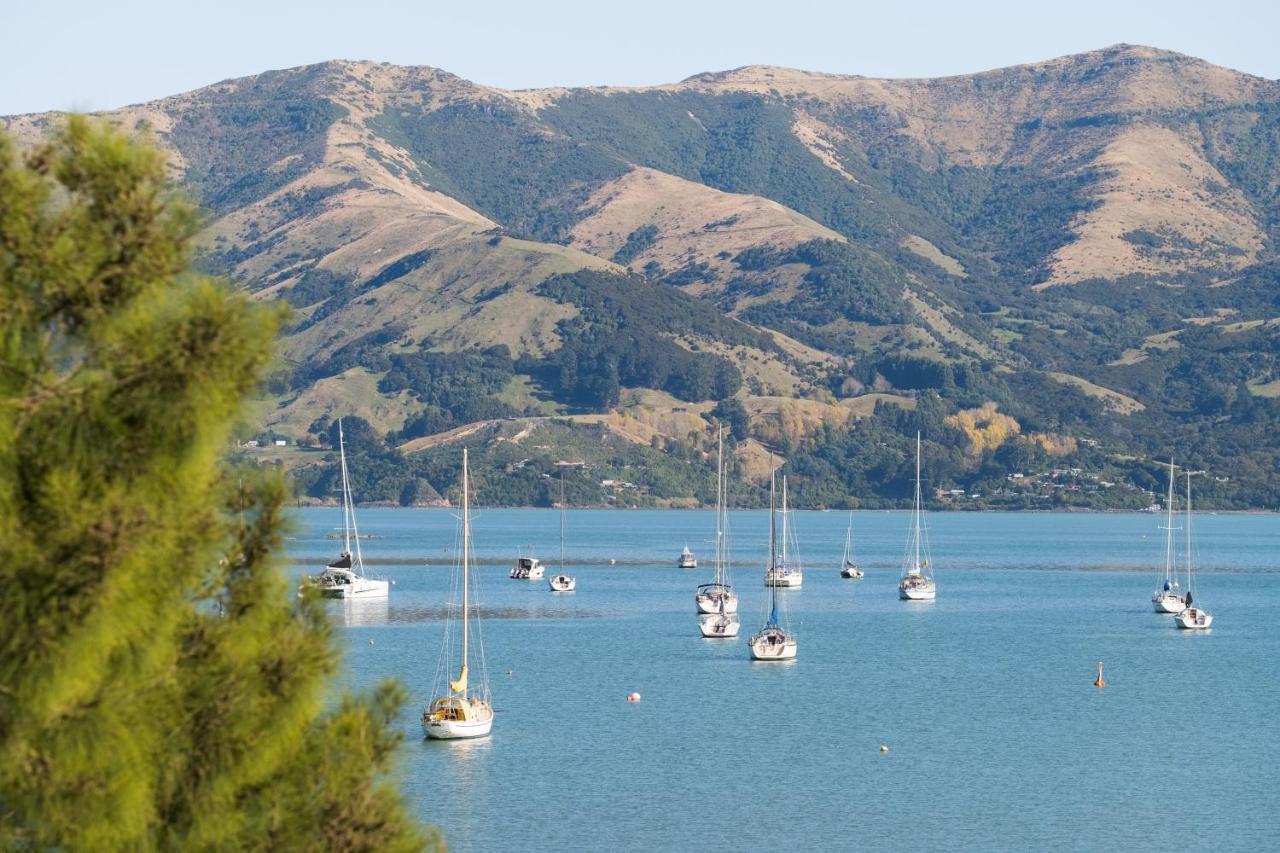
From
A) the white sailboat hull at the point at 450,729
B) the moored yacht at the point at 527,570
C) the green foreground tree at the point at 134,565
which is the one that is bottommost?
the white sailboat hull at the point at 450,729

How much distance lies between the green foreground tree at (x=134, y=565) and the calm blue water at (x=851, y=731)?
Answer: 4.66m

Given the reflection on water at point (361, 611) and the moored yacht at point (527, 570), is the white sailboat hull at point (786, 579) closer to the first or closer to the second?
the moored yacht at point (527, 570)

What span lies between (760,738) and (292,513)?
52645 millimetres

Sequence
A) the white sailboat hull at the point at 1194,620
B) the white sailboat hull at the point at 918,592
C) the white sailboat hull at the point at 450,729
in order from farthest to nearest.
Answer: the white sailboat hull at the point at 918,592 < the white sailboat hull at the point at 1194,620 < the white sailboat hull at the point at 450,729

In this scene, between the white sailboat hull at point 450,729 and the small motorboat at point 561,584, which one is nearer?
the white sailboat hull at point 450,729

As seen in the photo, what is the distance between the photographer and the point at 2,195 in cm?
1838

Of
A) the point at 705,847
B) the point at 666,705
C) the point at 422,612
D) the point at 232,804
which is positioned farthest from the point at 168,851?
the point at 422,612

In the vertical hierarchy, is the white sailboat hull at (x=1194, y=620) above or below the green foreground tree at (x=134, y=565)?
below

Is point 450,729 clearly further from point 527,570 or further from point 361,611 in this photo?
point 527,570

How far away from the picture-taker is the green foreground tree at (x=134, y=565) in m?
16.9

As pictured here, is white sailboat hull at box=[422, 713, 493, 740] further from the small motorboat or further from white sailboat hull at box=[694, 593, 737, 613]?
the small motorboat

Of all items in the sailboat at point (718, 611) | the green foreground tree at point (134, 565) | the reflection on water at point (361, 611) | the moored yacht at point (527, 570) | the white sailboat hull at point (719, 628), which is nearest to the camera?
the green foreground tree at point (134, 565)

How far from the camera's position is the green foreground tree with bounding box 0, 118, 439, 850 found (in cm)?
1692

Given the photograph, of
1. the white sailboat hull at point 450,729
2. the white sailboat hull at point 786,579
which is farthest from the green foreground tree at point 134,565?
the white sailboat hull at point 786,579
